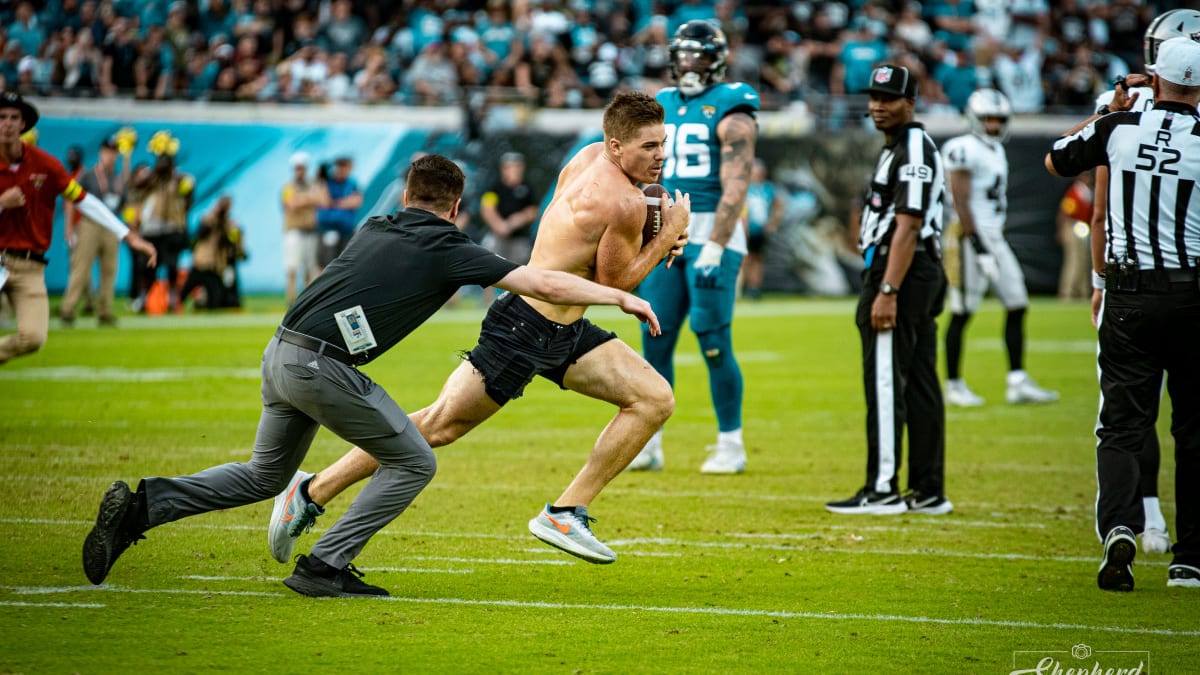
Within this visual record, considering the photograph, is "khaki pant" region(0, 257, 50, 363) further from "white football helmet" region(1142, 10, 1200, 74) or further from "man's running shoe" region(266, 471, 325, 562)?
"white football helmet" region(1142, 10, 1200, 74)

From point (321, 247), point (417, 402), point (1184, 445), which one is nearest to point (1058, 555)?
point (1184, 445)

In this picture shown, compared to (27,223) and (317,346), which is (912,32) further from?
(317,346)

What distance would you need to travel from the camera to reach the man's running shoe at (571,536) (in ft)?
20.0

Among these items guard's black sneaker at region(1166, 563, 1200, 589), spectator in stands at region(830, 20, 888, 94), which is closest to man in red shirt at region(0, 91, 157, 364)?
guard's black sneaker at region(1166, 563, 1200, 589)

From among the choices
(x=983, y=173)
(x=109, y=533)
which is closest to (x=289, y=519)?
(x=109, y=533)

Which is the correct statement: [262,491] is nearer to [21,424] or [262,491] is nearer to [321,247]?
[21,424]

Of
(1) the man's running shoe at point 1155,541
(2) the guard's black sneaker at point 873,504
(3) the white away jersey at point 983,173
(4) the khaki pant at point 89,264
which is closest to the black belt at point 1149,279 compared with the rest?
(1) the man's running shoe at point 1155,541

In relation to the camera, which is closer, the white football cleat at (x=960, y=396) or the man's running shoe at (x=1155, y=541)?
the man's running shoe at (x=1155, y=541)

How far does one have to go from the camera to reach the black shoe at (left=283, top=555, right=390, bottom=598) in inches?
224

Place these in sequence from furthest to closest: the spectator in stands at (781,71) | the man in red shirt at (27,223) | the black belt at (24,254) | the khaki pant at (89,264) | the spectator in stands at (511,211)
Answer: the spectator in stands at (781,71)
the spectator in stands at (511,211)
the khaki pant at (89,264)
the black belt at (24,254)
the man in red shirt at (27,223)

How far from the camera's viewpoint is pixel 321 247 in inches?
917

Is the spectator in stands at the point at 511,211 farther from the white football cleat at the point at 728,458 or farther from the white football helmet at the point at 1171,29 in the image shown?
the white football helmet at the point at 1171,29

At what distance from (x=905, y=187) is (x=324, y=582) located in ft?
13.4

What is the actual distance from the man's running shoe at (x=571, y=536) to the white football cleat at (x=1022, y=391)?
816cm
